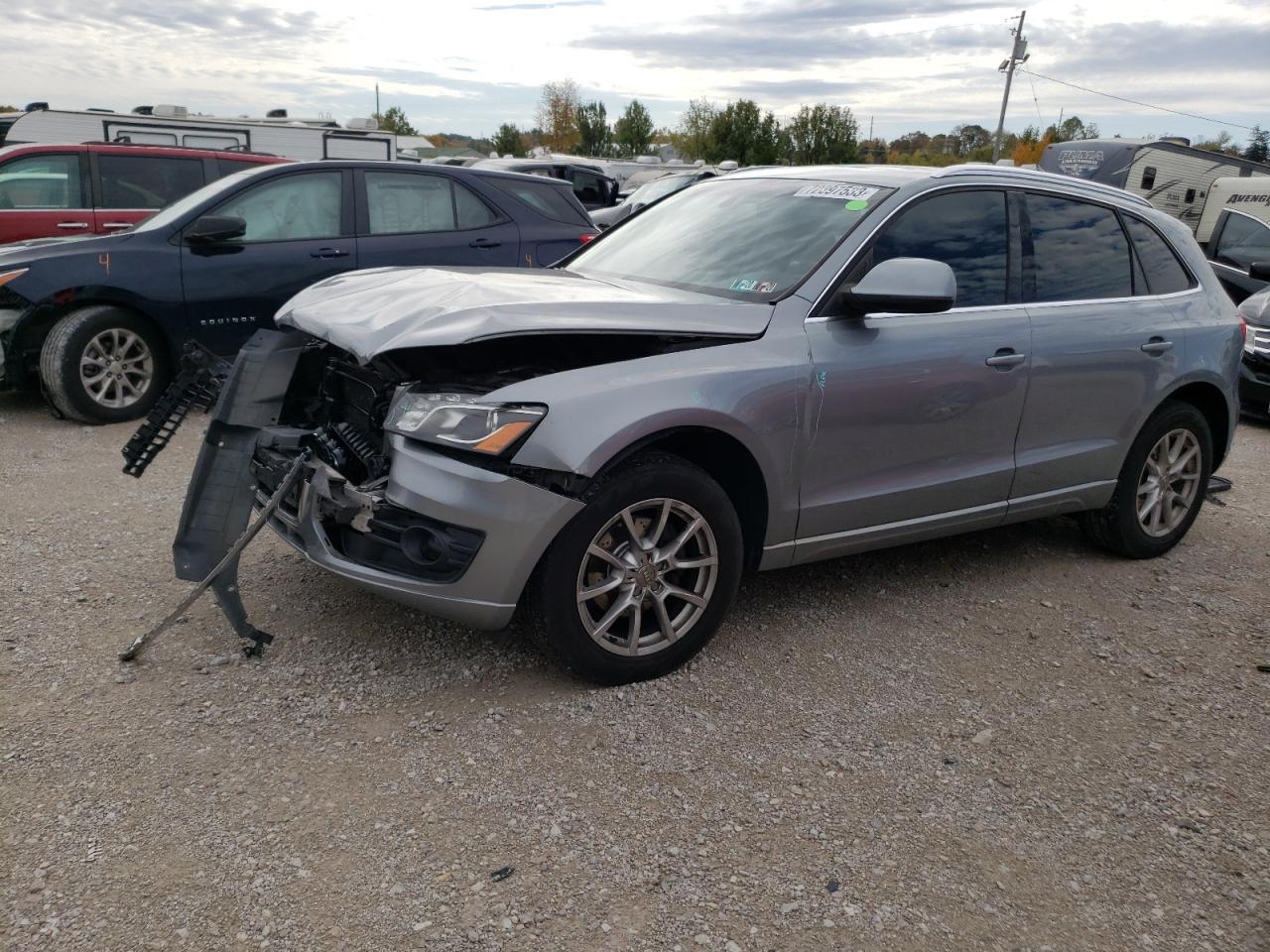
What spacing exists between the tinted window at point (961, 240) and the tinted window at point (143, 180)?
671 centimetres

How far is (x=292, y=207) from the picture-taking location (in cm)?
723

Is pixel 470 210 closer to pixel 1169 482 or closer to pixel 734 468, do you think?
pixel 734 468

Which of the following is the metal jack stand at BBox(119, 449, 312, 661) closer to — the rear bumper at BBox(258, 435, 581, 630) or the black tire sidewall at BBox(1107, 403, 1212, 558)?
the rear bumper at BBox(258, 435, 581, 630)

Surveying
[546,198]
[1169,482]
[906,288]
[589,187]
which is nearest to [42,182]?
[546,198]

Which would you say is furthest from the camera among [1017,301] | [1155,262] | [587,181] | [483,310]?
[587,181]

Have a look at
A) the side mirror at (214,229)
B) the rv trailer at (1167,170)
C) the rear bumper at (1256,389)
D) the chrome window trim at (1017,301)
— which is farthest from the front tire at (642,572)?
the rv trailer at (1167,170)

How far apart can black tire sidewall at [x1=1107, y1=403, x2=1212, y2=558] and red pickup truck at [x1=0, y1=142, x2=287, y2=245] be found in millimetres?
6730

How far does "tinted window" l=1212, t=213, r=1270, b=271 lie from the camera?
1173 centimetres

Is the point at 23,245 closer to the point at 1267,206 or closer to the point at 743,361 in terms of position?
the point at 743,361

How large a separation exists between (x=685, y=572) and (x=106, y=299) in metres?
4.83

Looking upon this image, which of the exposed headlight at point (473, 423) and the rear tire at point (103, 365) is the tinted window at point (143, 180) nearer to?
the rear tire at point (103, 365)

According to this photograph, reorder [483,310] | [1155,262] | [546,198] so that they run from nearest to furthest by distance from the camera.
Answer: [483,310] < [1155,262] < [546,198]

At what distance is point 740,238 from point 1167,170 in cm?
1835

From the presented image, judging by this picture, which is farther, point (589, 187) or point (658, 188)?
point (589, 187)
